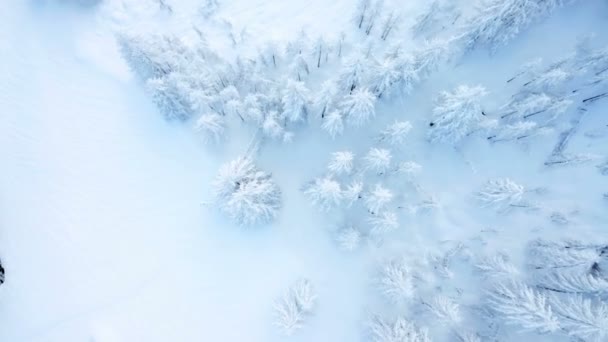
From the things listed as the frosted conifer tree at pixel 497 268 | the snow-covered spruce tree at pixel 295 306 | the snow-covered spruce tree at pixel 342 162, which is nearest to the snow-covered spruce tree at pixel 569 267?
the frosted conifer tree at pixel 497 268

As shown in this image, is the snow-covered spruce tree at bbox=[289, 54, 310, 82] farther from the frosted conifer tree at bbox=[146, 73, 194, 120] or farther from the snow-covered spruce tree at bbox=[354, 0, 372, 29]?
the frosted conifer tree at bbox=[146, 73, 194, 120]

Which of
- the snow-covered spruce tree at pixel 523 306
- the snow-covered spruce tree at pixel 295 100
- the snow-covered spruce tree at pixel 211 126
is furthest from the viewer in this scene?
the snow-covered spruce tree at pixel 211 126

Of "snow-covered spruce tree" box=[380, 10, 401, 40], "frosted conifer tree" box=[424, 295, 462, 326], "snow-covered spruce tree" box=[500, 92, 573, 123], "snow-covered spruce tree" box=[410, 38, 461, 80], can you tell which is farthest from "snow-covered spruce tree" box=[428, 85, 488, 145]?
"frosted conifer tree" box=[424, 295, 462, 326]

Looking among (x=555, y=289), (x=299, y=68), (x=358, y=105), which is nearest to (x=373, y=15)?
(x=299, y=68)

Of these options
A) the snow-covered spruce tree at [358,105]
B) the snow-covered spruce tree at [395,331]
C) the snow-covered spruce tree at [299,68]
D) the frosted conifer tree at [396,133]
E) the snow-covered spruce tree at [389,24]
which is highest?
the snow-covered spruce tree at [389,24]

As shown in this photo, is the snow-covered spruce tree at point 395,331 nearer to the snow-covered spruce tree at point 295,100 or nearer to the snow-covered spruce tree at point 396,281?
the snow-covered spruce tree at point 396,281

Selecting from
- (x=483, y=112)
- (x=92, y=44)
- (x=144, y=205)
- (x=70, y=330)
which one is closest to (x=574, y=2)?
(x=483, y=112)
